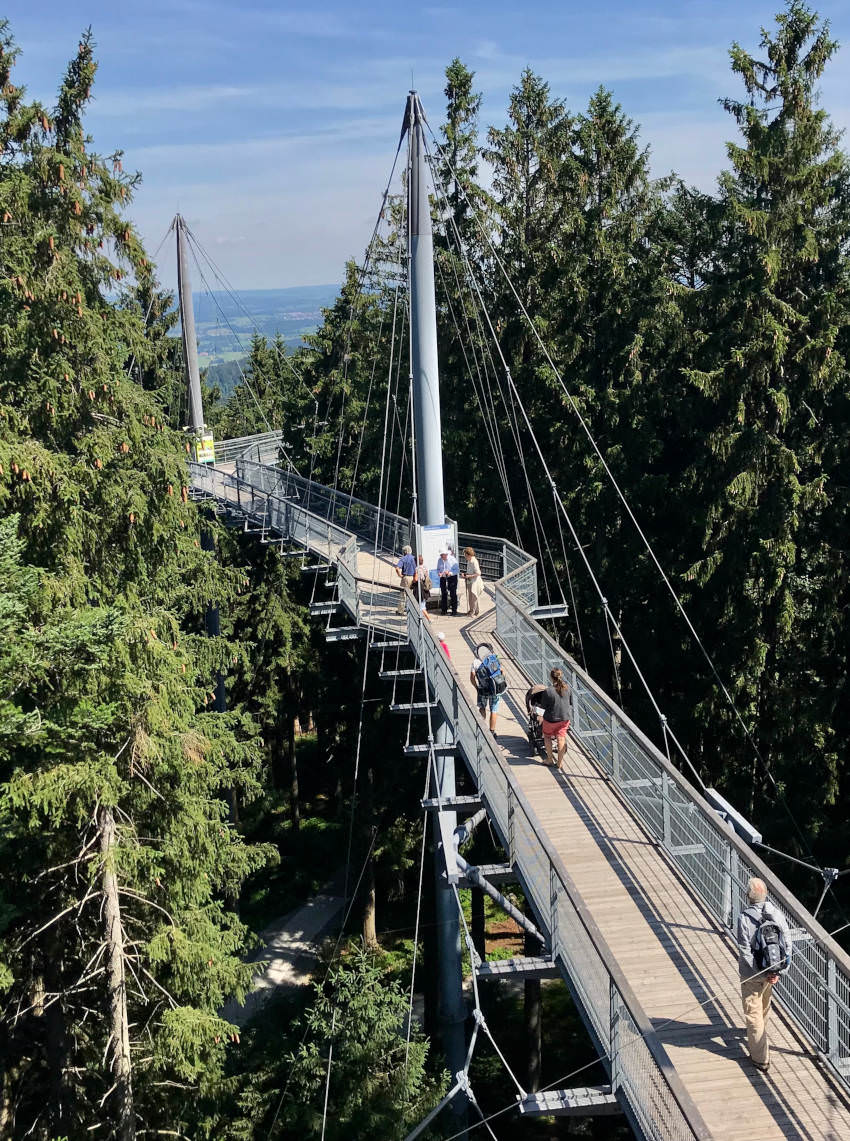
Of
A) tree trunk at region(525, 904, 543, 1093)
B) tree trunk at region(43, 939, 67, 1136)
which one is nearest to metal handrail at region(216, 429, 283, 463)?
tree trunk at region(525, 904, 543, 1093)

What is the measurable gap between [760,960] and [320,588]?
1953cm

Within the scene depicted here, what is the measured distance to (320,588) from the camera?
2588 cm

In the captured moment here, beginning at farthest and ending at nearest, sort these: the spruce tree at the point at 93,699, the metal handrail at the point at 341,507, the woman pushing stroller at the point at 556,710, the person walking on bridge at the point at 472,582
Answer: the metal handrail at the point at 341,507, the person walking on bridge at the point at 472,582, the spruce tree at the point at 93,699, the woman pushing stroller at the point at 556,710

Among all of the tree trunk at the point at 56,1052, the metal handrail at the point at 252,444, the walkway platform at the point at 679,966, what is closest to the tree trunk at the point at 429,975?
the tree trunk at the point at 56,1052

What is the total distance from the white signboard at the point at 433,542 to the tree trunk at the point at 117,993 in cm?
639

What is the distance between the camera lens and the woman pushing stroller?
11.2 meters

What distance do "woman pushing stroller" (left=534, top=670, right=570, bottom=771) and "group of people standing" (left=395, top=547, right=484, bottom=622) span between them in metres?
5.06

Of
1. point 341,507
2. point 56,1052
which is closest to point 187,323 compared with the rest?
point 341,507

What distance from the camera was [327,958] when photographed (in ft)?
79.2

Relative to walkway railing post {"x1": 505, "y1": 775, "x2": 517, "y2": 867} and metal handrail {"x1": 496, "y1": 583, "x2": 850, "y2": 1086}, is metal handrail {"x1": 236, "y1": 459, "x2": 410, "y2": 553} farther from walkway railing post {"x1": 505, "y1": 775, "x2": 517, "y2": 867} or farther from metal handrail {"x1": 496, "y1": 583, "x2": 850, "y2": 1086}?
walkway railing post {"x1": 505, "y1": 775, "x2": 517, "y2": 867}

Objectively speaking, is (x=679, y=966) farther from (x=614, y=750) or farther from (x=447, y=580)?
(x=447, y=580)

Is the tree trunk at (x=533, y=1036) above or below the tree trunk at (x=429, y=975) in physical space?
above

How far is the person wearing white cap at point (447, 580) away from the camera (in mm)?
16328

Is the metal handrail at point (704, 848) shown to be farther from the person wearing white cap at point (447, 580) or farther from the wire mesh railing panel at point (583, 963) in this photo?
the person wearing white cap at point (447, 580)
